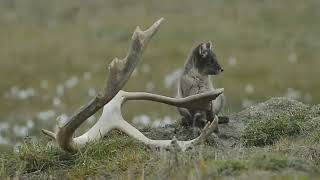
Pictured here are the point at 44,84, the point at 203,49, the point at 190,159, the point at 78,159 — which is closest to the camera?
the point at 190,159

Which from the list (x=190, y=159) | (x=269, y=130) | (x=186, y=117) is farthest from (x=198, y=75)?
(x=190, y=159)

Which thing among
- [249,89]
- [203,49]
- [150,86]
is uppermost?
[150,86]

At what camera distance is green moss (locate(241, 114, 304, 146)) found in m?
9.09

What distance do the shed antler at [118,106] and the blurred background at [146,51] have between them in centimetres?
748

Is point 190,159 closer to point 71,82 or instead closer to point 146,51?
point 71,82

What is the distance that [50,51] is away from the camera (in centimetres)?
3312

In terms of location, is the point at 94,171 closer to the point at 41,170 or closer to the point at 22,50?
the point at 41,170

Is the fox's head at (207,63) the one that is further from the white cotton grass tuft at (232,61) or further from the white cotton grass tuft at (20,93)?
the white cotton grass tuft at (232,61)

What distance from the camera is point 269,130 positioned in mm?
9195

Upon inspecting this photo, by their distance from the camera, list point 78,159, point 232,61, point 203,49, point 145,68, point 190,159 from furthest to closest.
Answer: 1. point 232,61
2. point 145,68
3. point 203,49
4. point 78,159
5. point 190,159

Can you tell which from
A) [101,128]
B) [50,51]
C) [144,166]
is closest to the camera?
[144,166]

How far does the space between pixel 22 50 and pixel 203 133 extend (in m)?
25.5

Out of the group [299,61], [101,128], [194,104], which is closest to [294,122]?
[194,104]

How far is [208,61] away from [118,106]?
159 centimetres
